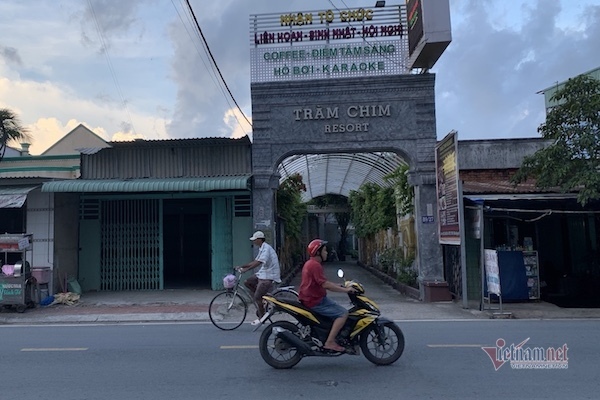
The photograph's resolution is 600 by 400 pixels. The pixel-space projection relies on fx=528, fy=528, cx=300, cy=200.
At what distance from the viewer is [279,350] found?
662cm

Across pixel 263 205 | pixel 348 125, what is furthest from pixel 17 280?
pixel 348 125

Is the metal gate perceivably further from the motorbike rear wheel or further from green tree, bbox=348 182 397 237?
the motorbike rear wheel

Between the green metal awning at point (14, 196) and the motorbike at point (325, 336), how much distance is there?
9.46 metres

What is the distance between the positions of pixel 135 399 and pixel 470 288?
404 inches

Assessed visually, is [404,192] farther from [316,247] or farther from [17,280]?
[17,280]

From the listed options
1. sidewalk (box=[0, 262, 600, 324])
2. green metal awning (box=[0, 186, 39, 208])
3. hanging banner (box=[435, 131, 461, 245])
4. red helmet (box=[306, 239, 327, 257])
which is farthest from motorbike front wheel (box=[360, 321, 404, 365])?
green metal awning (box=[0, 186, 39, 208])

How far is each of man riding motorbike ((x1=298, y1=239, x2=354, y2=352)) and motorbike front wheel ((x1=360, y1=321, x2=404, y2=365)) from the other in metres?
0.38

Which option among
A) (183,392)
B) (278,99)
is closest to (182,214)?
(278,99)

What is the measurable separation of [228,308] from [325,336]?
3.58 metres

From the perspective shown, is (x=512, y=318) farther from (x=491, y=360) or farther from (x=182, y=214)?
(x=182, y=214)

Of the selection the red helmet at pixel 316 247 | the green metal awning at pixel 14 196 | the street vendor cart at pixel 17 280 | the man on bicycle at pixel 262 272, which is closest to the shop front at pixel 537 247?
the man on bicycle at pixel 262 272

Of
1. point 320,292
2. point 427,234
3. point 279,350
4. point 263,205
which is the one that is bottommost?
point 279,350

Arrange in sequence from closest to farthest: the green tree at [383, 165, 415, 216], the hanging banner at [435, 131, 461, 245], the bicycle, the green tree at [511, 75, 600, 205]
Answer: the bicycle → the green tree at [511, 75, 600, 205] → the hanging banner at [435, 131, 461, 245] → the green tree at [383, 165, 415, 216]

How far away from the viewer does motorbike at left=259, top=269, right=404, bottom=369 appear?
21.3ft
